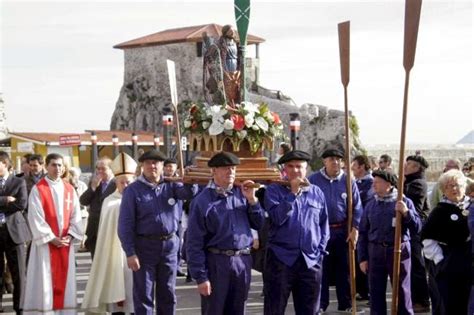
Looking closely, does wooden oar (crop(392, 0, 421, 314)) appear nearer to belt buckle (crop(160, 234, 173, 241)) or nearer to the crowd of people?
the crowd of people

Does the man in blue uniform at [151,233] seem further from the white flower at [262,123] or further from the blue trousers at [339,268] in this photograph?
the blue trousers at [339,268]

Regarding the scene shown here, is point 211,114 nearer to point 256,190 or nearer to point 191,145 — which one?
point 191,145

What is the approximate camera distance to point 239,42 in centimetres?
892

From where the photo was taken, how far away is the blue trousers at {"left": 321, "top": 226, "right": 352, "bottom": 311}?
9.55 m

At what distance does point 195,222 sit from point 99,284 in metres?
2.48

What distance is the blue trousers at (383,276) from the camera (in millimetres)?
8305

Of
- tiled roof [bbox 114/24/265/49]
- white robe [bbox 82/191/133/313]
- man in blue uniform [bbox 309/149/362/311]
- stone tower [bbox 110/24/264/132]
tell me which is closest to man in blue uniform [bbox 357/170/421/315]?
man in blue uniform [bbox 309/149/362/311]

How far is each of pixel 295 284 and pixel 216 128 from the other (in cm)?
181

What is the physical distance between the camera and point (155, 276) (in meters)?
8.13

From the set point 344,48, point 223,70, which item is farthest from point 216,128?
point 344,48

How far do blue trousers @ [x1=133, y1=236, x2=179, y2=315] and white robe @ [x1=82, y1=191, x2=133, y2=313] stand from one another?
0.97 metres

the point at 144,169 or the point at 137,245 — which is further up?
the point at 144,169

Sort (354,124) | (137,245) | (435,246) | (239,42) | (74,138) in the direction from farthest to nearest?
(354,124) → (74,138) → (239,42) → (137,245) → (435,246)

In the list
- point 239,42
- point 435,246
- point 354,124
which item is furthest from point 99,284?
point 354,124
